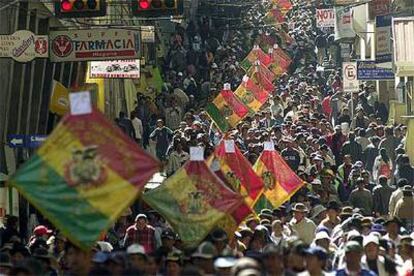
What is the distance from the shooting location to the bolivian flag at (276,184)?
21.4 meters

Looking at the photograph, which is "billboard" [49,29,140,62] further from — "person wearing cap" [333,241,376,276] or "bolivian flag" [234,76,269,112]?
"person wearing cap" [333,241,376,276]

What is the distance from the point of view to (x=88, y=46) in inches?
1040

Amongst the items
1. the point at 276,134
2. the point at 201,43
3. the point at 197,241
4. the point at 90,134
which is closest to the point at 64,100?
the point at 276,134

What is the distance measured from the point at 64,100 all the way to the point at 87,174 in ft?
54.9

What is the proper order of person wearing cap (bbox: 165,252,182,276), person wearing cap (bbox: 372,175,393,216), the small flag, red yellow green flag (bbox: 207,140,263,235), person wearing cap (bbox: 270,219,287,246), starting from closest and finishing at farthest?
person wearing cap (bbox: 165,252,182,276) < person wearing cap (bbox: 270,219,287,246) < red yellow green flag (bbox: 207,140,263,235) < person wearing cap (bbox: 372,175,393,216) < the small flag

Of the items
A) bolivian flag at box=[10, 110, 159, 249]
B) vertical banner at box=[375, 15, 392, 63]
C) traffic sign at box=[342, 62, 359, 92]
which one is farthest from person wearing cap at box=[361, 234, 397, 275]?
traffic sign at box=[342, 62, 359, 92]

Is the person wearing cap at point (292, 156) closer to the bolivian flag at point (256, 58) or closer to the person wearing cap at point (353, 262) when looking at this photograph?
the person wearing cap at point (353, 262)

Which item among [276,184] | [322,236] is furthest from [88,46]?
[322,236]

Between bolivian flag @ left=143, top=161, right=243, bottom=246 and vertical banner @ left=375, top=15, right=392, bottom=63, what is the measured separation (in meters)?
21.3

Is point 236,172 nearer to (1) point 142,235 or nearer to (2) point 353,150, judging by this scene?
(1) point 142,235

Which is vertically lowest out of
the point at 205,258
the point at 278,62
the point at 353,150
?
the point at 205,258

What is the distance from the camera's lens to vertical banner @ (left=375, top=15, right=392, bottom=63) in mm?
38188

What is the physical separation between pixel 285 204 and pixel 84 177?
9.70 metres

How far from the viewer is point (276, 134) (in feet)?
101
